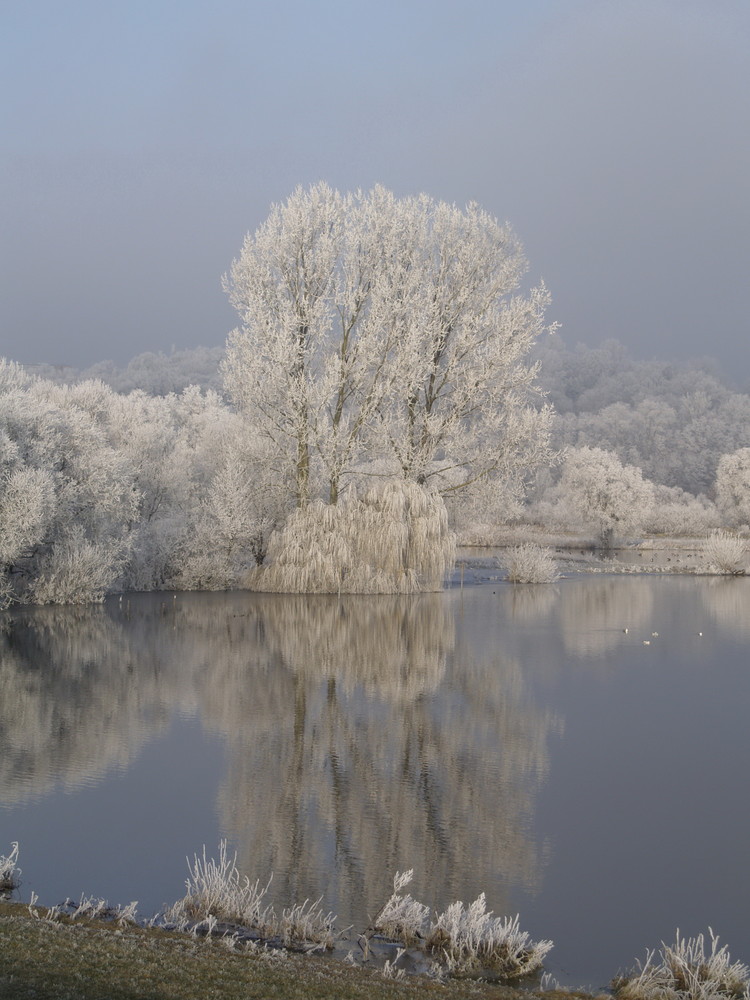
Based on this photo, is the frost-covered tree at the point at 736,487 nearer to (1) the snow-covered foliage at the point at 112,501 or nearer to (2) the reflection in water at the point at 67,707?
(1) the snow-covered foliage at the point at 112,501

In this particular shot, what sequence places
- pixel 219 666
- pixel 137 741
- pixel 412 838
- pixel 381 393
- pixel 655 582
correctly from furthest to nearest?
1. pixel 655 582
2. pixel 381 393
3. pixel 219 666
4. pixel 137 741
5. pixel 412 838

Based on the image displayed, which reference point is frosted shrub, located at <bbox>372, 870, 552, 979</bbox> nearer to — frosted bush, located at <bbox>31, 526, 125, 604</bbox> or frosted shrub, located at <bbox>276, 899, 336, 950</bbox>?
frosted shrub, located at <bbox>276, 899, 336, 950</bbox>

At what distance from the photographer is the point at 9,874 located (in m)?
6.03

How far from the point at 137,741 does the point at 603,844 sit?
4940mm

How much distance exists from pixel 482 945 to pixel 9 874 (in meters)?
3.07

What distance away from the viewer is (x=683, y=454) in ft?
253

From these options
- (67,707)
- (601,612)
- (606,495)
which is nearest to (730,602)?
(601,612)

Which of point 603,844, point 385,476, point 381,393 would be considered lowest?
point 603,844

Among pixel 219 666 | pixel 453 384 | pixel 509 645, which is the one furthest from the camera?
pixel 453 384

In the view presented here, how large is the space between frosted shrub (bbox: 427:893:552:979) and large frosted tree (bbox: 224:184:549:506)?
19063mm

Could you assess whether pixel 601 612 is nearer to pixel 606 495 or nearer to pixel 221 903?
pixel 221 903

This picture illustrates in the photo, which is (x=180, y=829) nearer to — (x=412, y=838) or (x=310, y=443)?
(x=412, y=838)

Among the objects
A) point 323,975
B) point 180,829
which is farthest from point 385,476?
point 323,975

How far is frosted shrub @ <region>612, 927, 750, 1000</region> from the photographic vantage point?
462 cm
